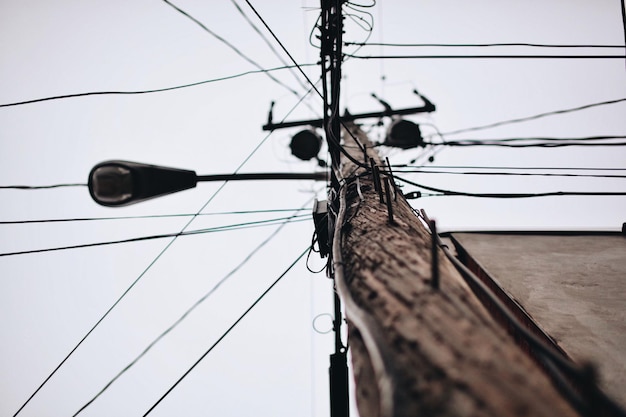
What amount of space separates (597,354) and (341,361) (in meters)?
2.43

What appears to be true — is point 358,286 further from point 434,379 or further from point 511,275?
point 511,275

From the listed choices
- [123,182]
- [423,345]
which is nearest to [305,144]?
[123,182]

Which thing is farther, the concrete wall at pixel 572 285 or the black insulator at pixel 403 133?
the black insulator at pixel 403 133

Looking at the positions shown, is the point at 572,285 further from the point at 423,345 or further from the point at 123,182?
the point at 123,182

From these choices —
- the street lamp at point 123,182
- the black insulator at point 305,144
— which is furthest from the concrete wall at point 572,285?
the street lamp at point 123,182

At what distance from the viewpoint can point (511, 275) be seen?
4523 millimetres

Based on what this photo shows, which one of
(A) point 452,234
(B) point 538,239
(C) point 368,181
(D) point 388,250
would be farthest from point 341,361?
(B) point 538,239

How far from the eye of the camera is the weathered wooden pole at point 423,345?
92 cm

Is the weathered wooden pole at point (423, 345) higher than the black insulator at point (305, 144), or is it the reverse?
the black insulator at point (305, 144)

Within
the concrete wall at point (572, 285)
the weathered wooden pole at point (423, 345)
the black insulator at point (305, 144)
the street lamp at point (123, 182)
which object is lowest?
the concrete wall at point (572, 285)

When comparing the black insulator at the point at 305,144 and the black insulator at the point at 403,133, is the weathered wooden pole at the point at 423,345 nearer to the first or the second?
the black insulator at the point at 403,133

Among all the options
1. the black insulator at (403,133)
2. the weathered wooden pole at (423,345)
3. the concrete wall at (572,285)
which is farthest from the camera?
the black insulator at (403,133)

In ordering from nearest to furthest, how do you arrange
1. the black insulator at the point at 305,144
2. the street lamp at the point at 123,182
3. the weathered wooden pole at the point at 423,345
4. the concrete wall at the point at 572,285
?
the weathered wooden pole at the point at 423,345
the street lamp at the point at 123,182
the concrete wall at the point at 572,285
the black insulator at the point at 305,144

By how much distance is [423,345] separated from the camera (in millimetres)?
1050
